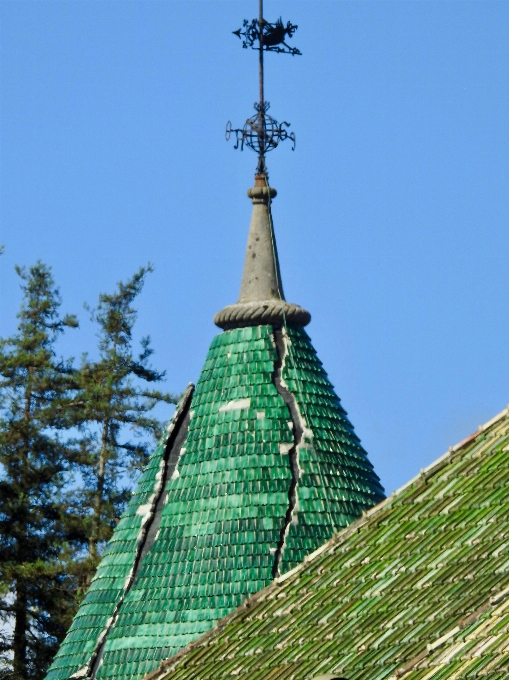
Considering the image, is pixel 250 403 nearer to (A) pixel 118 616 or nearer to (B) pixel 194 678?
(A) pixel 118 616

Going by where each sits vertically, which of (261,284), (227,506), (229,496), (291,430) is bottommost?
(227,506)

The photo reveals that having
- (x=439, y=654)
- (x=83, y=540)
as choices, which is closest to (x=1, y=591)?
(x=83, y=540)

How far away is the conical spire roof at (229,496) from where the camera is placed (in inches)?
763

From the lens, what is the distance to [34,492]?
3434cm

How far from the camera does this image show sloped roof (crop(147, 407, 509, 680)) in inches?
573

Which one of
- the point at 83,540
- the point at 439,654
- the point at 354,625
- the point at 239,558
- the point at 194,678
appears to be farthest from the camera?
the point at 83,540

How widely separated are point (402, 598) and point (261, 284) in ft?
21.4

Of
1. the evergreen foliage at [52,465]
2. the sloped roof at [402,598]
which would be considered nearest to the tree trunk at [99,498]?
the evergreen foliage at [52,465]

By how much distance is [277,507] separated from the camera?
1972cm

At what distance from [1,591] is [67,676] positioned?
451 inches

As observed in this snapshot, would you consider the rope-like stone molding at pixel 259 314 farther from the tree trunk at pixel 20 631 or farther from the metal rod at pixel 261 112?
the tree trunk at pixel 20 631

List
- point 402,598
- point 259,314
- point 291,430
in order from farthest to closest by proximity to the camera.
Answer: point 259,314
point 291,430
point 402,598

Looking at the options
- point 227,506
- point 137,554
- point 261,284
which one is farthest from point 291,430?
point 261,284

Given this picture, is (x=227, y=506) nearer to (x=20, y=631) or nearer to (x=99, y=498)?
(x=20, y=631)
